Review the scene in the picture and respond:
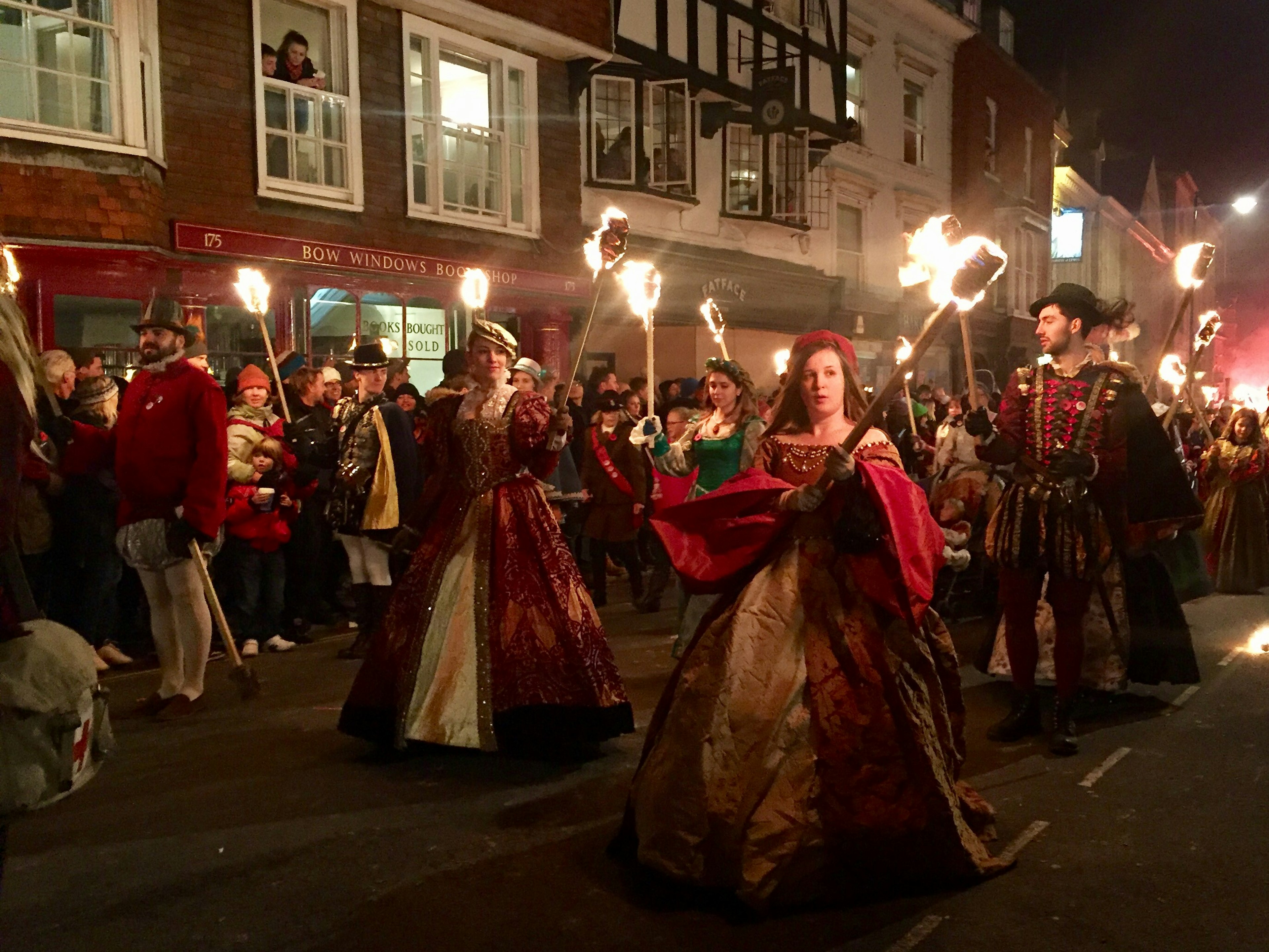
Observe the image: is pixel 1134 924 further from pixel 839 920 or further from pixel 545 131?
pixel 545 131

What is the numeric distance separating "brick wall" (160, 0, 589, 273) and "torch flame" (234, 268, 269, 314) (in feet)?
6.35

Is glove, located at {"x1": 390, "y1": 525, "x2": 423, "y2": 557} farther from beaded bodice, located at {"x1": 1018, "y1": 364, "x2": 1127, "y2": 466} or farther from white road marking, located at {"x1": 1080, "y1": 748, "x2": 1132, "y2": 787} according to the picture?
white road marking, located at {"x1": 1080, "y1": 748, "x2": 1132, "y2": 787}

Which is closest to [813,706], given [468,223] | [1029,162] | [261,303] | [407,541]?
[407,541]

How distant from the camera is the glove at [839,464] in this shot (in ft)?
12.0

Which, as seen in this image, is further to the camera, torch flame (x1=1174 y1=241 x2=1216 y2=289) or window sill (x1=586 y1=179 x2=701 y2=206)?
window sill (x1=586 y1=179 x2=701 y2=206)

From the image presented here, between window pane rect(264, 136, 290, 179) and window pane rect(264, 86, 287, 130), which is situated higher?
window pane rect(264, 86, 287, 130)

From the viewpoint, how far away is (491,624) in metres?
5.07

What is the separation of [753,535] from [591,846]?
51.0 inches

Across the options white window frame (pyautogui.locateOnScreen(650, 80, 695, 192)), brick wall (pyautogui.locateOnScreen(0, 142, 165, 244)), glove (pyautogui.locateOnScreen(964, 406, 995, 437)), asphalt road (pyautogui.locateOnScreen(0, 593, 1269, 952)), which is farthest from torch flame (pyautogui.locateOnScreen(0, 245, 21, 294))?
white window frame (pyautogui.locateOnScreen(650, 80, 695, 192))

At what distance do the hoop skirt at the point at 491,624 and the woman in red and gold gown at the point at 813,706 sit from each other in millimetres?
1116

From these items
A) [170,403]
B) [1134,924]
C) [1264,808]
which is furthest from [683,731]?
[170,403]

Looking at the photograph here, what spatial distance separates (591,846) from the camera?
4145 millimetres

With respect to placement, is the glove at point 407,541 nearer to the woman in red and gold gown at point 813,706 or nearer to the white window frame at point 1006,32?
the woman in red and gold gown at point 813,706

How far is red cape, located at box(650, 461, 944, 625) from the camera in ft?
12.5
